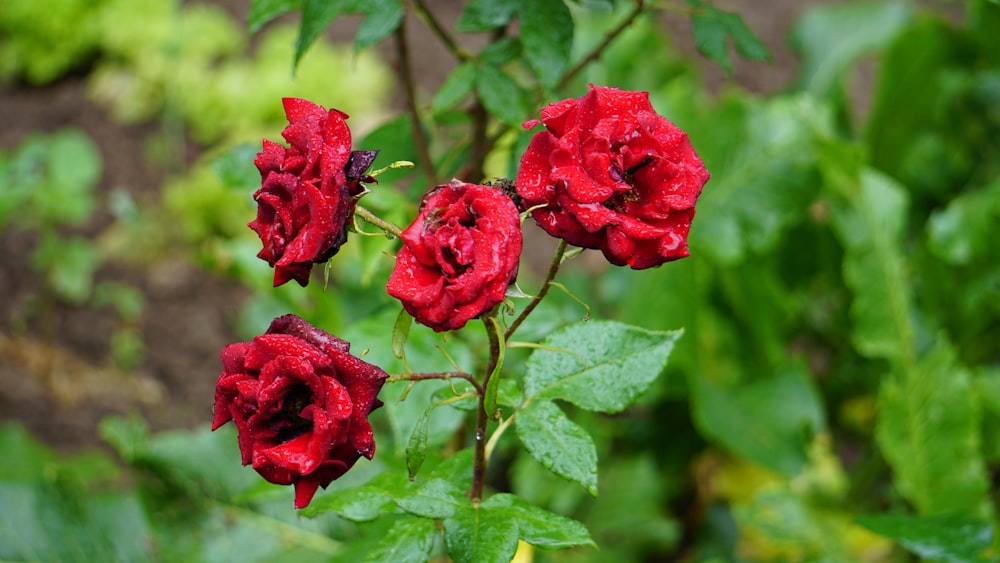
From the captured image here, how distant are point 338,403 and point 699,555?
1.38 m

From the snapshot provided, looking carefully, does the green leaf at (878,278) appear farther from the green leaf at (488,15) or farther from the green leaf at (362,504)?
the green leaf at (362,504)

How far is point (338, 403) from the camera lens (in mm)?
604

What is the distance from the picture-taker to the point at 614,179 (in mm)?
634

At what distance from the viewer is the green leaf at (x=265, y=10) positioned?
37.6 inches

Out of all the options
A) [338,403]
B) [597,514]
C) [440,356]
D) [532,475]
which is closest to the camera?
[338,403]

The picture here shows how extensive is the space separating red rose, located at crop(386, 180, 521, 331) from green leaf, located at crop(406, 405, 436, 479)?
12cm

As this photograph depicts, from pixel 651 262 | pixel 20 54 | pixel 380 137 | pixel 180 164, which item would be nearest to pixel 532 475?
pixel 380 137

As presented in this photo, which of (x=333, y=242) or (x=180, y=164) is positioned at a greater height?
(x=333, y=242)

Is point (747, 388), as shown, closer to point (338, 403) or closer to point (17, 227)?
point (338, 403)

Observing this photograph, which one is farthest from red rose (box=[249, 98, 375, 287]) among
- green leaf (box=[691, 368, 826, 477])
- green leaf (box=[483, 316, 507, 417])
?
green leaf (box=[691, 368, 826, 477])

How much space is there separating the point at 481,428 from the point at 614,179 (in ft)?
0.77

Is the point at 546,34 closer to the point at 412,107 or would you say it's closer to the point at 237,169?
the point at 412,107

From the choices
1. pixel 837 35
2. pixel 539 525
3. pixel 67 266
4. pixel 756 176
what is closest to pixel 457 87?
pixel 539 525

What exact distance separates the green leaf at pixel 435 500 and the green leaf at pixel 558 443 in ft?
0.24
